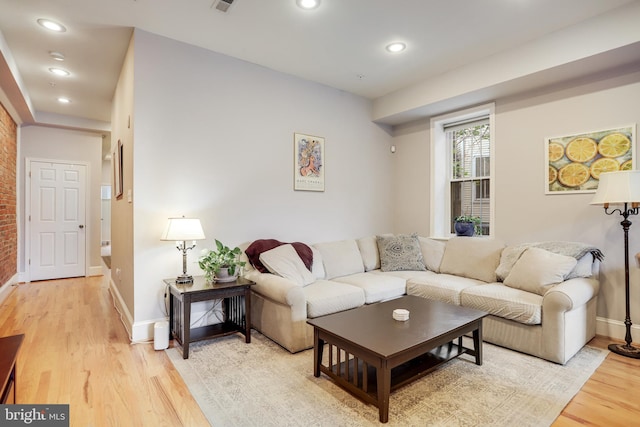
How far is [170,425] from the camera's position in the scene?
1.82 m

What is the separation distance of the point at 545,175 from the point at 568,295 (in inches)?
58.8

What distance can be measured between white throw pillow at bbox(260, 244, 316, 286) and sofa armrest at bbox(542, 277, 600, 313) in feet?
6.71

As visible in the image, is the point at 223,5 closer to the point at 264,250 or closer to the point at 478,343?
the point at 264,250

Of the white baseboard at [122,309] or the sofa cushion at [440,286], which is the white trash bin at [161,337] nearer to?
the white baseboard at [122,309]

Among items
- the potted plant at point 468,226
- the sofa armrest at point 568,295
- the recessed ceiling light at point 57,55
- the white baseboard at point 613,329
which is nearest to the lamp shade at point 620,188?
the sofa armrest at point 568,295

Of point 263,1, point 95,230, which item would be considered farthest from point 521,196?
point 95,230

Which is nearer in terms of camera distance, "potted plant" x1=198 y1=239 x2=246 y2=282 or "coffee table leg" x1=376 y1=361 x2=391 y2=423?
"coffee table leg" x1=376 y1=361 x2=391 y2=423

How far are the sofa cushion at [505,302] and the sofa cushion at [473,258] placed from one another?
374 mm

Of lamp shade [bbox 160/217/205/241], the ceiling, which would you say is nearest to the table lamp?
lamp shade [bbox 160/217/205/241]

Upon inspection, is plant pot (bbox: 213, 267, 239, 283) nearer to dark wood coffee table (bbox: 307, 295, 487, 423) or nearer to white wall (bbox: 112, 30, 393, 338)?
white wall (bbox: 112, 30, 393, 338)

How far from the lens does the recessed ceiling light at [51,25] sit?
2832 millimetres

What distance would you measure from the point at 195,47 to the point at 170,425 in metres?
3.16

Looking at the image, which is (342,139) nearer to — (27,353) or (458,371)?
(458,371)

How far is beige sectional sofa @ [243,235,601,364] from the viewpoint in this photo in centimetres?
261
